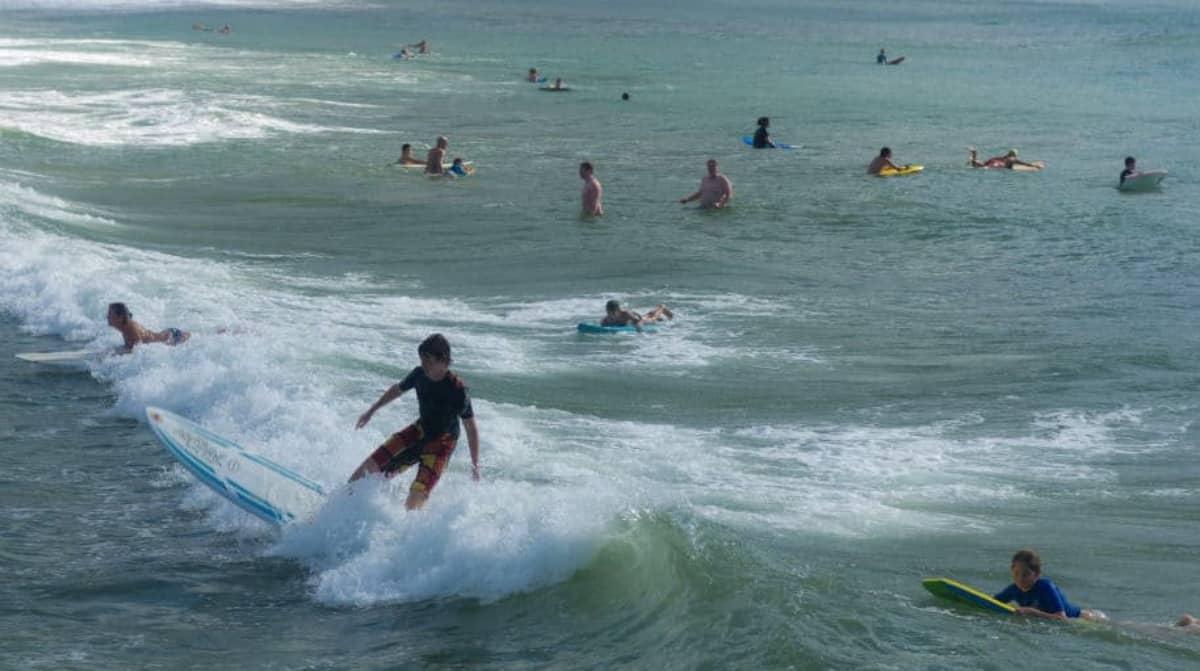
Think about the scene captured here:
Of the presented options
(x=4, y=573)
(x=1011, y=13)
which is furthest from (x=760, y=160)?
(x=1011, y=13)

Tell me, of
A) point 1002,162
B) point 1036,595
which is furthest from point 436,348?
point 1002,162

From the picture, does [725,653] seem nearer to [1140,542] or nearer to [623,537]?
[623,537]

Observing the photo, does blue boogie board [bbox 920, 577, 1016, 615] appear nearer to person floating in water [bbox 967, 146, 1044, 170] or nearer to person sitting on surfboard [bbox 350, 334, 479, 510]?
person sitting on surfboard [bbox 350, 334, 479, 510]

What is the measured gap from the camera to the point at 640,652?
28.8 feet

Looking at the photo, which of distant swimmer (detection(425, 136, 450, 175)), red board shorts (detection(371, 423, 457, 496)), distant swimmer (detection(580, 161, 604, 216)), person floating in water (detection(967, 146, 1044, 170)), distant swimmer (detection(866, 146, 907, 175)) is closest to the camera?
red board shorts (detection(371, 423, 457, 496))

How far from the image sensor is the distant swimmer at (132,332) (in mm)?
15086

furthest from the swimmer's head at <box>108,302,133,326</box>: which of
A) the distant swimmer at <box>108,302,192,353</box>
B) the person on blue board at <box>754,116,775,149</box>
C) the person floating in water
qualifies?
the person on blue board at <box>754,116,775,149</box>

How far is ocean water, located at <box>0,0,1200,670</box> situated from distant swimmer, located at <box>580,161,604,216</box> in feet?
1.39

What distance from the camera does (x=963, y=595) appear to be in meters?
9.33

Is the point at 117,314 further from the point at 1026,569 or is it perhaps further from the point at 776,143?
the point at 776,143

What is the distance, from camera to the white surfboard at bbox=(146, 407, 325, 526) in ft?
35.6

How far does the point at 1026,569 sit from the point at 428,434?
4.18 m

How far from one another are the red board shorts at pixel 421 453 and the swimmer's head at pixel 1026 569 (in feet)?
13.0

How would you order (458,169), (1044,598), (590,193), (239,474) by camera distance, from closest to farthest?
(1044,598) → (239,474) → (590,193) → (458,169)
